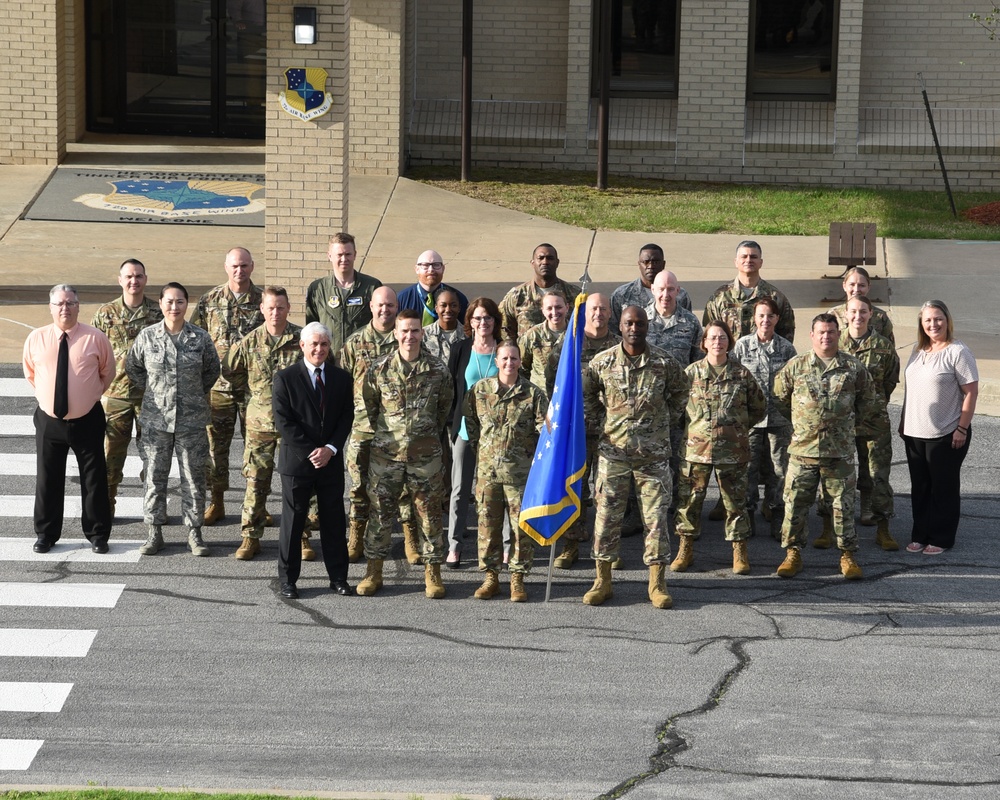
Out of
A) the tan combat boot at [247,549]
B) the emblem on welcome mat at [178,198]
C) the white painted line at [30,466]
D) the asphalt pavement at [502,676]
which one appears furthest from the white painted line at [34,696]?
the emblem on welcome mat at [178,198]

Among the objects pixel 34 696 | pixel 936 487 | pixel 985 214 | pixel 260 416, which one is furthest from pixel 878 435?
pixel 985 214

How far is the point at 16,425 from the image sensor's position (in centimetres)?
1354

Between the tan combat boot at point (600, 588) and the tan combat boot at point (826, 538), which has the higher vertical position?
the tan combat boot at point (826, 538)

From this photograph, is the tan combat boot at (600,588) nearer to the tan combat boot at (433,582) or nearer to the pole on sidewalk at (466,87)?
the tan combat boot at (433,582)

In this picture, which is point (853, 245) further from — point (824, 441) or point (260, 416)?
point (260, 416)

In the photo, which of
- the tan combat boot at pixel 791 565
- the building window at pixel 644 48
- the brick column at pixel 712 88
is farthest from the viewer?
the building window at pixel 644 48

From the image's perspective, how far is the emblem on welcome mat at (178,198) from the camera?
67.5ft

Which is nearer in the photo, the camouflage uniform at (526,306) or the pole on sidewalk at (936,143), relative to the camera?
the camouflage uniform at (526,306)

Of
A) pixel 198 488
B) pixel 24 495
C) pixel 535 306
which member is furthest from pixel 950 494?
pixel 24 495

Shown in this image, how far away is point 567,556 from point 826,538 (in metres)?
1.85

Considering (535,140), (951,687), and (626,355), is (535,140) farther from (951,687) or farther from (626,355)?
(951,687)

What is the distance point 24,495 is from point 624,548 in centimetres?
452

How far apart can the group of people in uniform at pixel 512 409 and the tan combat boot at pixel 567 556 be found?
41 millimetres

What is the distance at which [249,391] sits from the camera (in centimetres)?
1094
